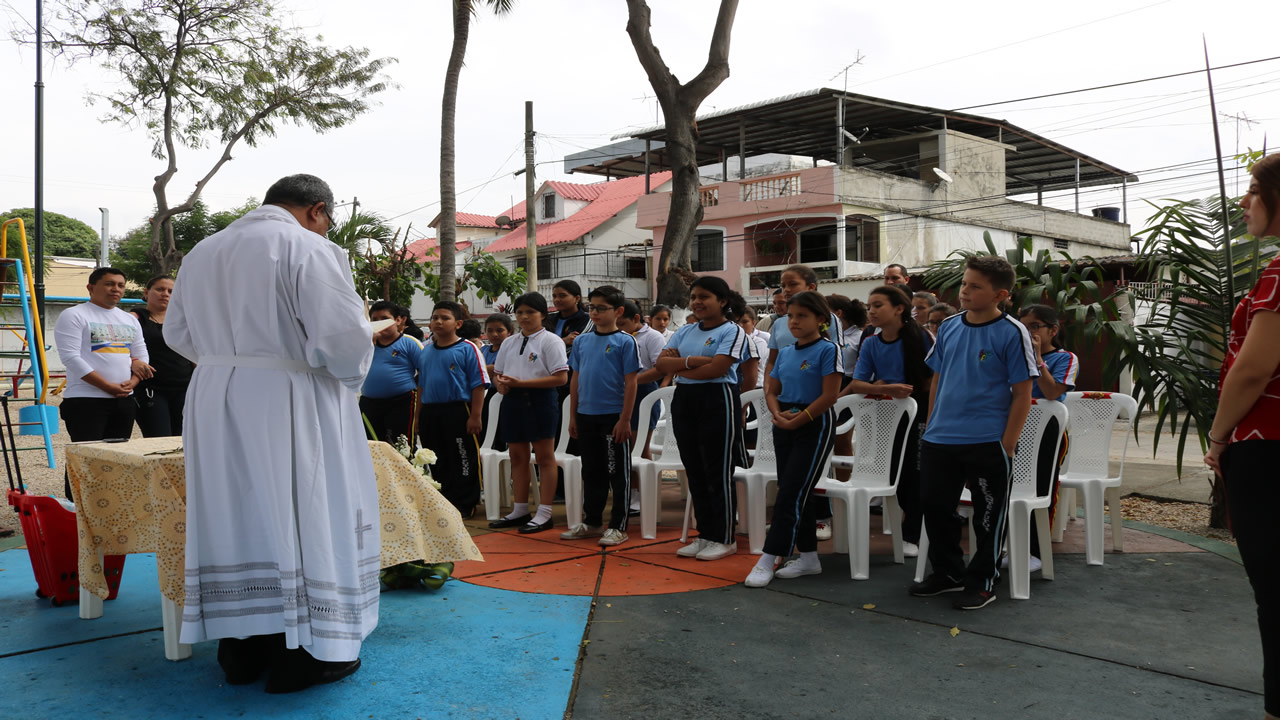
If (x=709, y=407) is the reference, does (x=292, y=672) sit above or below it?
below

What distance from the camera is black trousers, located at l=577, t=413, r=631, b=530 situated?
620cm

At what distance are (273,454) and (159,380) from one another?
Result: 135 inches

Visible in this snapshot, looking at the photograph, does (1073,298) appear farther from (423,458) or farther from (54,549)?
(54,549)

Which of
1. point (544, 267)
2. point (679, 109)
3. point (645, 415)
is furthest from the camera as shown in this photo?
point (544, 267)

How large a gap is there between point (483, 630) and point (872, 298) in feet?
9.82

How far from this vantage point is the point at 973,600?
4496 millimetres

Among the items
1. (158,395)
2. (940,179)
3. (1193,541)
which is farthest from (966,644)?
(940,179)

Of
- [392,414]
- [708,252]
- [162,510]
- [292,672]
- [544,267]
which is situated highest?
[544,267]

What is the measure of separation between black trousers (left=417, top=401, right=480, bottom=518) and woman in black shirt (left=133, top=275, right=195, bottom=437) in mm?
1707

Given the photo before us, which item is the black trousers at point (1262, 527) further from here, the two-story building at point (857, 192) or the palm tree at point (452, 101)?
the two-story building at point (857, 192)

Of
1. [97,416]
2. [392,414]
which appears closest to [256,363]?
[97,416]

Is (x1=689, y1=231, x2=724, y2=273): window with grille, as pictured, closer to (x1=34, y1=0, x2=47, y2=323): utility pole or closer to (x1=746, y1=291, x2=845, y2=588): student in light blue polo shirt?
(x1=34, y1=0, x2=47, y2=323): utility pole

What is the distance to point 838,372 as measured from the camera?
506cm

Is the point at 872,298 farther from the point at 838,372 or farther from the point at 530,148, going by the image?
the point at 530,148
